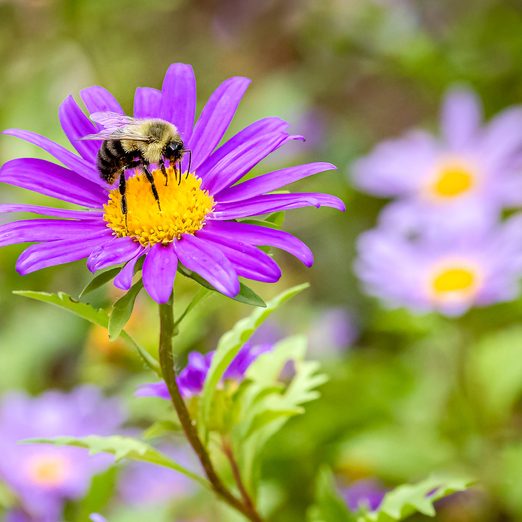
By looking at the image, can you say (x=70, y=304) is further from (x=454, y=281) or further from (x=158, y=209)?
(x=454, y=281)

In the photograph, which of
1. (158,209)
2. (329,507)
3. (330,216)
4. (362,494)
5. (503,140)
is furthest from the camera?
(330,216)

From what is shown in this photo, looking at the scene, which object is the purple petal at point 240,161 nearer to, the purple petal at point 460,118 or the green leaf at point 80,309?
the green leaf at point 80,309

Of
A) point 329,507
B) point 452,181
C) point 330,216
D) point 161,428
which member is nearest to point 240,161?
point 161,428

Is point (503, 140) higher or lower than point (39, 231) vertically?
higher

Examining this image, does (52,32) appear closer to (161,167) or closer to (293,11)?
(293,11)

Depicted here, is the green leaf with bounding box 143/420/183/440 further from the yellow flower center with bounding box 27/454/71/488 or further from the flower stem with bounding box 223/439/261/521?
the yellow flower center with bounding box 27/454/71/488

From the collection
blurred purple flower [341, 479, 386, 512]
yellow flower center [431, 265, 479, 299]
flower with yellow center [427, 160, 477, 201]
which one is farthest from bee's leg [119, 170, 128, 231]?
flower with yellow center [427, 160, 477, 201]

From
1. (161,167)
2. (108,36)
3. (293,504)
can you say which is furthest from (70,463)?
(108,36)
